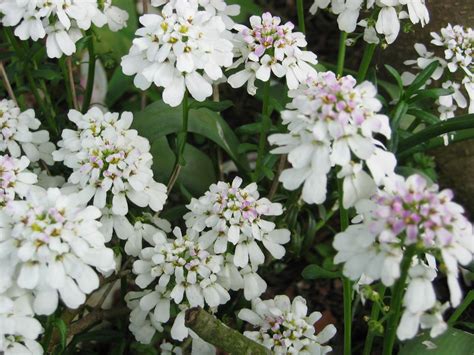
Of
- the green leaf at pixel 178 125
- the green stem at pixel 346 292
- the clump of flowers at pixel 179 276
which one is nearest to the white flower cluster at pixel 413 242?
Answer: the green stem at pixel 346 292

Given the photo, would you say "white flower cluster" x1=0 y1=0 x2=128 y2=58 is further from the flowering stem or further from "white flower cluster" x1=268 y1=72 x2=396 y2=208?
the flowering stem

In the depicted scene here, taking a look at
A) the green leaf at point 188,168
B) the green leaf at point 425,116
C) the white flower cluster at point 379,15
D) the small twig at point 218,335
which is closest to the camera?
the small twig at point 218,335

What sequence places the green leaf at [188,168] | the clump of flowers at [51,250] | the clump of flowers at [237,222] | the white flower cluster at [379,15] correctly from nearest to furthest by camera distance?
the clump of flowers at [51,250] → the clump of flowers at [237,222] → the white flower cluster at [379,15] → the green leaf at [188,168]

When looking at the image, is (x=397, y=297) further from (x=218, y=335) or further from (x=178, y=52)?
(x=178, y=52)

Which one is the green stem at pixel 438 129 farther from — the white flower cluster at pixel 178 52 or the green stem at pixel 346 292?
the white flower cluster at pixel 178 52

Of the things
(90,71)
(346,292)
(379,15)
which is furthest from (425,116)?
(90,71)

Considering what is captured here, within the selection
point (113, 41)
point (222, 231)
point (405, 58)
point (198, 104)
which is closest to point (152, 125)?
point (198, 104)
